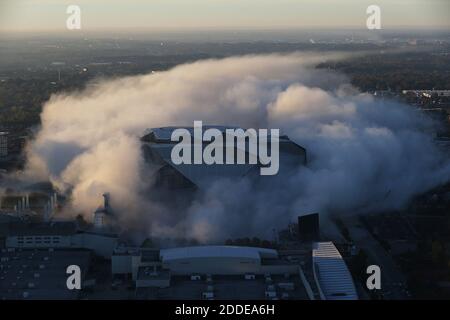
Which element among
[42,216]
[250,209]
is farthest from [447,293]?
[42,216]

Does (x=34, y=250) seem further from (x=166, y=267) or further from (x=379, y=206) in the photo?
(x=379, y=206)

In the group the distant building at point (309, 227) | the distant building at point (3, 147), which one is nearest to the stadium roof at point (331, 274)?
the distant building at point (309, 227)

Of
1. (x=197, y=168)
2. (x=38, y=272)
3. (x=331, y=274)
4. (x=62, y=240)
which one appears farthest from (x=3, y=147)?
(x=331, y=274)

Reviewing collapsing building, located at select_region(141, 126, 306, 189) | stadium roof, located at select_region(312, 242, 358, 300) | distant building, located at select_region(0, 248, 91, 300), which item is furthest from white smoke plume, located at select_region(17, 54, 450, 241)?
stadium roof, located at select_region(312, 242, 358, 300)

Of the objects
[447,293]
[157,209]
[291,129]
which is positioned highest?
[291,129]

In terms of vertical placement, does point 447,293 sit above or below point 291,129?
below

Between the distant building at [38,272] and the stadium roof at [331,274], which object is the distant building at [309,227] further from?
the distant building at [38,272]

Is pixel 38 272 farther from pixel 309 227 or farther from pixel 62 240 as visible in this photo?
pixel 309 227
